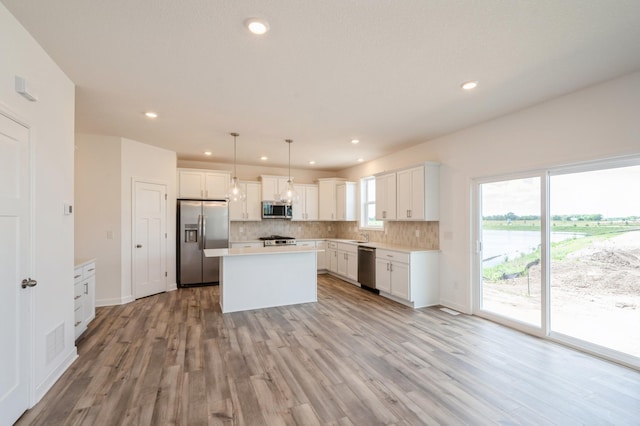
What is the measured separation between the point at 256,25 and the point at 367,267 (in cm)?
460

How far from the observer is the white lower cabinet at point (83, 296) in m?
3.34

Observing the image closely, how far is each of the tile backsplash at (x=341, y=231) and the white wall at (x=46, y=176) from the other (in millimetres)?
4338

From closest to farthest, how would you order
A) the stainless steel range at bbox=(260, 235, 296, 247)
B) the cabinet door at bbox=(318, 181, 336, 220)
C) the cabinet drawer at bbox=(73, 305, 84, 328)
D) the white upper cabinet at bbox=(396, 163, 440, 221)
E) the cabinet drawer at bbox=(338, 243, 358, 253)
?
the cabinet drawer at bbox=(73, 305, 84, 328) < the white upper cabinet at bbox=(396, 163, 440, 221) < the cabinet drawer at bbox=(338, 243, 358, 253) < the stainless steel range at bbox=(260, 235, 296, 247) < the cabinet door at bbox=(318, 181, 336, 220)

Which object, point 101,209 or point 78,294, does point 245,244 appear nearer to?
point 101,209

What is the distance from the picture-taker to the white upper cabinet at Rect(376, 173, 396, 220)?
548 cm

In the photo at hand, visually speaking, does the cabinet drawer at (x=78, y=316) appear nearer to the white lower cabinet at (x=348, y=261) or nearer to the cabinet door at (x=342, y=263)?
the white lower cabinet at (x=348, y=261)

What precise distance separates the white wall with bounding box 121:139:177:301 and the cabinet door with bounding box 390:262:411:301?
431 cm

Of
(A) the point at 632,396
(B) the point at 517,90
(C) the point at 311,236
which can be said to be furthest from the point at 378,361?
(C) the point at 311,236

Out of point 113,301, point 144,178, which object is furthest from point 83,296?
point 144,178

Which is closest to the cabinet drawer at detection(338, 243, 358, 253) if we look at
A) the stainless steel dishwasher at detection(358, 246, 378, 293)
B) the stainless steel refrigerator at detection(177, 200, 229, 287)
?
the stainless steel dishwasher at detection(358, 246, 378, 293)

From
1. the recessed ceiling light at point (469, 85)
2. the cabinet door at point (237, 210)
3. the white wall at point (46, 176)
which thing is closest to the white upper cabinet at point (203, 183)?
the cabinet door at point (237, 210)

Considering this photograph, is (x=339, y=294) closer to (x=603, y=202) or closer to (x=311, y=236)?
(x=311, y=236)

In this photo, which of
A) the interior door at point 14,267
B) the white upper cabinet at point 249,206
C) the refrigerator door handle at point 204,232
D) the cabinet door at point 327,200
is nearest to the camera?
the interior door at point 14,267

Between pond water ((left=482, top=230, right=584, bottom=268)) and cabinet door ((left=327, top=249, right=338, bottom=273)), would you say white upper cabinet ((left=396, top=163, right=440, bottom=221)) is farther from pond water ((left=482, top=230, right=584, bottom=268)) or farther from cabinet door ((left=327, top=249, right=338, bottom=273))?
cabinet door ((left=327, top=249, right=338, bottom=273))
